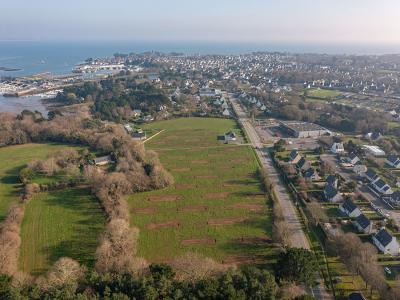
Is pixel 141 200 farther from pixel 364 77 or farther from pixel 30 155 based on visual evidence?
pixel 364 77

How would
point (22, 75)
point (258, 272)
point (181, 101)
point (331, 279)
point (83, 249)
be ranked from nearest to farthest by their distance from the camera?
point (258, 272) < point (331, 279) < point (83, 249) < point (181, 101) < point (22, 75)

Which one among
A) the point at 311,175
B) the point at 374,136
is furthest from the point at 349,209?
the point at 374,136

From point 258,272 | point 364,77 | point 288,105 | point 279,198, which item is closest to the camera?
point 258,272

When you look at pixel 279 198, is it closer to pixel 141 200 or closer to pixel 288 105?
pixel 141 200

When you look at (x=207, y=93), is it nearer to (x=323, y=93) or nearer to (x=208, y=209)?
(x=323, y=93)

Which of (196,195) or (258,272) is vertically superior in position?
(258,272)

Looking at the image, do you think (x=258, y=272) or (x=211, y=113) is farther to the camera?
(x=211, y=113)

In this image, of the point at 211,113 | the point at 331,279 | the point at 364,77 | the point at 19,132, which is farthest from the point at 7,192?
the point at 364,77

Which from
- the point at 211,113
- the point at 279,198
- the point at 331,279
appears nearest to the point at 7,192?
the point at 279,198
